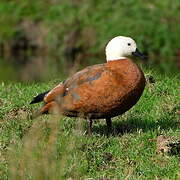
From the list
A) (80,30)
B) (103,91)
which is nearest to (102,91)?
(103,91)

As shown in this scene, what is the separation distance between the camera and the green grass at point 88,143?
5.14 metres

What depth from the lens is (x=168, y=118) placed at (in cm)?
744

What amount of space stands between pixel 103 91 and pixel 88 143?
508 millimetres

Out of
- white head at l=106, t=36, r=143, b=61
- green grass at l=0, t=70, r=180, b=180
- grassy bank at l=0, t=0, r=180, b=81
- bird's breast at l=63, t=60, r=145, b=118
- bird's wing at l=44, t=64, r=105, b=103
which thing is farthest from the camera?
grassy bank at l=0, t=0, r=180, b=81

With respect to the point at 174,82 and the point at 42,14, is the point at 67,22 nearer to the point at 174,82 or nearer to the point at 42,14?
the point at 42,14

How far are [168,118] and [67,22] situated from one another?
12.8 m

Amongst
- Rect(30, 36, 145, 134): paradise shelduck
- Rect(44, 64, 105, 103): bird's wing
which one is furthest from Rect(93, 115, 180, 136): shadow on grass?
Rect(44, 64, 105, 103): bird's wing

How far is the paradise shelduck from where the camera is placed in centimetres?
651

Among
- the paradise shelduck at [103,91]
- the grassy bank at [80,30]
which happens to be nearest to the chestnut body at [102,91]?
the paradise shelduck at [103,91]

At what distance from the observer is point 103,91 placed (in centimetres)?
650

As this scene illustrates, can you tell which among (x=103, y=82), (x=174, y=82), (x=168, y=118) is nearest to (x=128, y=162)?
(x=103, y=82)

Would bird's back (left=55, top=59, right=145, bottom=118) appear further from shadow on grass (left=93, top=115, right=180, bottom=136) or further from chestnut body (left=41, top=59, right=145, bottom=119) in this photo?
shadow on grass (left=93, top=115, right=180, bottom=136)

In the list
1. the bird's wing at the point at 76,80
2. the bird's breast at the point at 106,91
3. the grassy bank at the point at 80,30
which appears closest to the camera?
the bird's breast at the point at 106,91

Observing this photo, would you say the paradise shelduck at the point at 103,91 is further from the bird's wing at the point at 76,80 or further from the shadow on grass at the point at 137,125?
the shadow on grass at the point at 137,125
